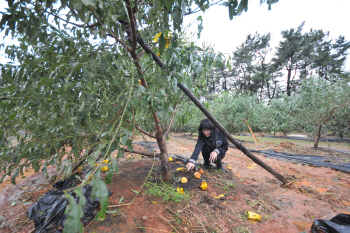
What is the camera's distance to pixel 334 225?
1.45m

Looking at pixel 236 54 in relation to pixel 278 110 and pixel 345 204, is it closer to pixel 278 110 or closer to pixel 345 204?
pixel 278 110

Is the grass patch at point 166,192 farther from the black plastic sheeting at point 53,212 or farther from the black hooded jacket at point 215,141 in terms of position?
the black hooded jacket at point 215,141

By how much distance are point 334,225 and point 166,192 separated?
172cm

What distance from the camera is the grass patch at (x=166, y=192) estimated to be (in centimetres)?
195

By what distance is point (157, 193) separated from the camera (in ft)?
6.59

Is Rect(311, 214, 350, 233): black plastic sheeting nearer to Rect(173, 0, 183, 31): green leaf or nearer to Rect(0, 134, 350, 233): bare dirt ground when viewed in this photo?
Rect(0, 134, 350, 233): bare dirt ground

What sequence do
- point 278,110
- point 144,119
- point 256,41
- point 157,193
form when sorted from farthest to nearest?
point 256,41 → point 278,110 → point 144,119 → point 157,193

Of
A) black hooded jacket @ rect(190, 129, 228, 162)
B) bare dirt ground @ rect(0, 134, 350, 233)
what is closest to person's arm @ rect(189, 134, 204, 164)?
black hooded jacket @ rect(190, 129, 228, 162)

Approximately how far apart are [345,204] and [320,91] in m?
5.77

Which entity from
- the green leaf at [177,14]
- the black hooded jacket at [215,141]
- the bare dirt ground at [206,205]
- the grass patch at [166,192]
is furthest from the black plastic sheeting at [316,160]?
the green leaf at [177,14]

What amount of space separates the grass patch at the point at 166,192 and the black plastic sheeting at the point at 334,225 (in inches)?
52.7

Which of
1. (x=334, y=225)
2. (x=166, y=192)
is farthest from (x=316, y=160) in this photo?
(x=166, y=192)

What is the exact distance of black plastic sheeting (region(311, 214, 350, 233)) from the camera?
1.42 m

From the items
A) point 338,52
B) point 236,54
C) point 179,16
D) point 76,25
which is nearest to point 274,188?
point 179,16
